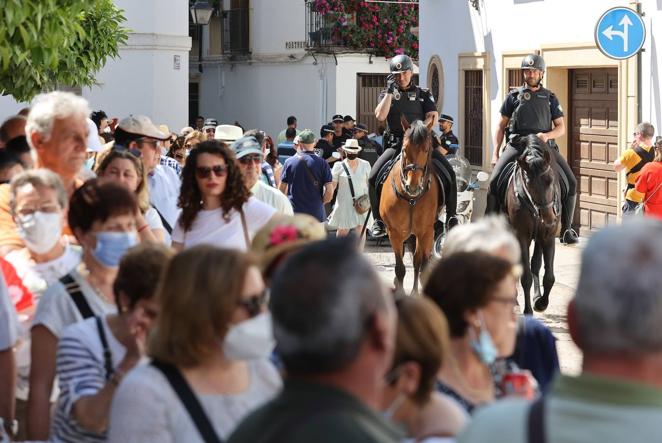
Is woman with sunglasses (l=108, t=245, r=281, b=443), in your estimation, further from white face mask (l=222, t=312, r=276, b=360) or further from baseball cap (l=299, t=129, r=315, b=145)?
baseball cap (l=299, t=129, r=315, b=145)

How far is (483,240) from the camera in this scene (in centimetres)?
475

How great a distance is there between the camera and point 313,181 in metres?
15.9

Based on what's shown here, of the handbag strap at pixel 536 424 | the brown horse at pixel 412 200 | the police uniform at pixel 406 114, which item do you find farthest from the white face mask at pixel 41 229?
the police uniform at pixel 406 114

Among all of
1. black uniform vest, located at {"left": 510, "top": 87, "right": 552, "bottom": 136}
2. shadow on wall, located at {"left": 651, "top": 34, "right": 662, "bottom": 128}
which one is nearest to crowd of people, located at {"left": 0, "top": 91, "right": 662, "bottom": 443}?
black uniform vest, located at {"left": 510, "top": 87, "right": 552, "bottom": 136}

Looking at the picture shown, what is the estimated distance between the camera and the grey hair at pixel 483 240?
4.68 m

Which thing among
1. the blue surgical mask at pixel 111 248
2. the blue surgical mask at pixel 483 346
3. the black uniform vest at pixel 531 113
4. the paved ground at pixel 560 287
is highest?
the black uniform vest at pixel 531 113

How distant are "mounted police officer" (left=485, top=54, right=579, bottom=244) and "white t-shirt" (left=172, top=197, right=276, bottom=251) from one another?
721cm

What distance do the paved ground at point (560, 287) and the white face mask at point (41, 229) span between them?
4.07m

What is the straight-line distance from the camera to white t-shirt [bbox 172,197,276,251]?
23.8 ft

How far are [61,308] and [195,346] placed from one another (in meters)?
1.16

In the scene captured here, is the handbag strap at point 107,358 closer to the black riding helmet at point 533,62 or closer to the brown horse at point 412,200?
the brown horse at point 412,200

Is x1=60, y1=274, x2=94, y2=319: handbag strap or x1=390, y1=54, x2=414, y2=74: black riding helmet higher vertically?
x1=390, y1=54, x2=414, y2=74: black riding helmet

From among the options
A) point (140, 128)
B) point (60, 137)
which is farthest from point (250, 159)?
point (60, 137)

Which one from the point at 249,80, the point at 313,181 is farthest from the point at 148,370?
the point at 249,80
